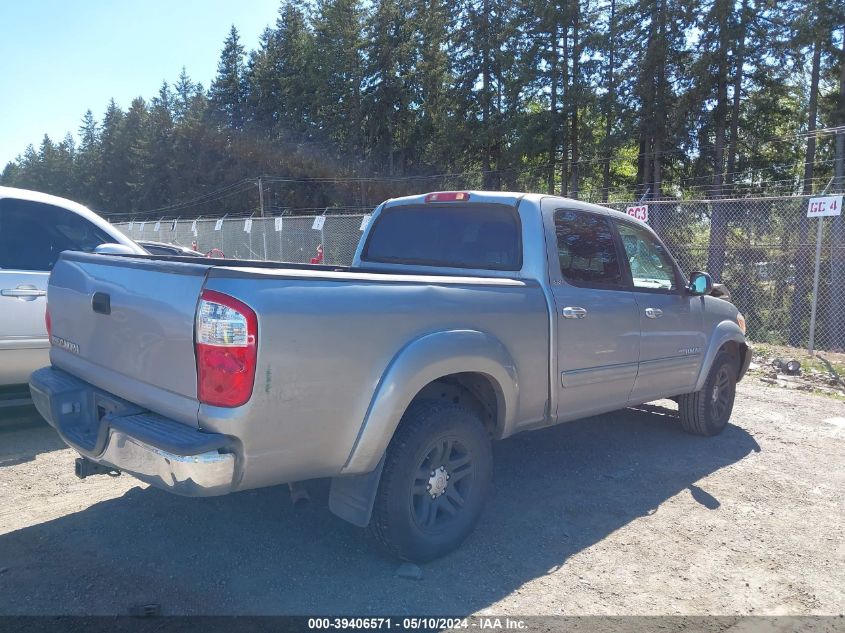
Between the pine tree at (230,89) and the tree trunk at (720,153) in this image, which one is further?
the pine tree at (230,89)

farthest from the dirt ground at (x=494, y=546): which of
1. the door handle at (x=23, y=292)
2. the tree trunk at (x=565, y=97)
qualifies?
the tree trunk at (x=565, y=97)

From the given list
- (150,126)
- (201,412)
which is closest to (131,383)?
(201,412)

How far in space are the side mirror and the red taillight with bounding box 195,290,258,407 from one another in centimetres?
404

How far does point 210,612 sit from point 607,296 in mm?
3074

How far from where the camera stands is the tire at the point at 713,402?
19.1 feet

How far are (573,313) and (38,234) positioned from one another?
175 inches

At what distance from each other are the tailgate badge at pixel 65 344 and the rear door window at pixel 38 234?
187cm

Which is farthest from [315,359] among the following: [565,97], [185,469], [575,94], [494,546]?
[565,97]

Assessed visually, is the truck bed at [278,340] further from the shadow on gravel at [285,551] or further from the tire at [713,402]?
the tire at [713,402]

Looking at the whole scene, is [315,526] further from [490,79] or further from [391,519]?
[490,79]

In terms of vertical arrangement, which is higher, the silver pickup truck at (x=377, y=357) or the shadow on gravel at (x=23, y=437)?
the silver pickup truck at (x=377, y=357)

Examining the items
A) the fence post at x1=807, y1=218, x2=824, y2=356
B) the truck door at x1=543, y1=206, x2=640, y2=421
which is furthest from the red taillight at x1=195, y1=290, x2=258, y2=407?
the fence post at x1=807, y1=218, x2=824, y2=356

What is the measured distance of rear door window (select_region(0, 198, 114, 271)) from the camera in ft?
17.6

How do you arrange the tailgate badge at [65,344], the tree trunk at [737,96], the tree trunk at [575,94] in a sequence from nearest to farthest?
the tailgate badge at [65,344] < the tree trunk at [737,96] < the tree trunk at [575,94]
